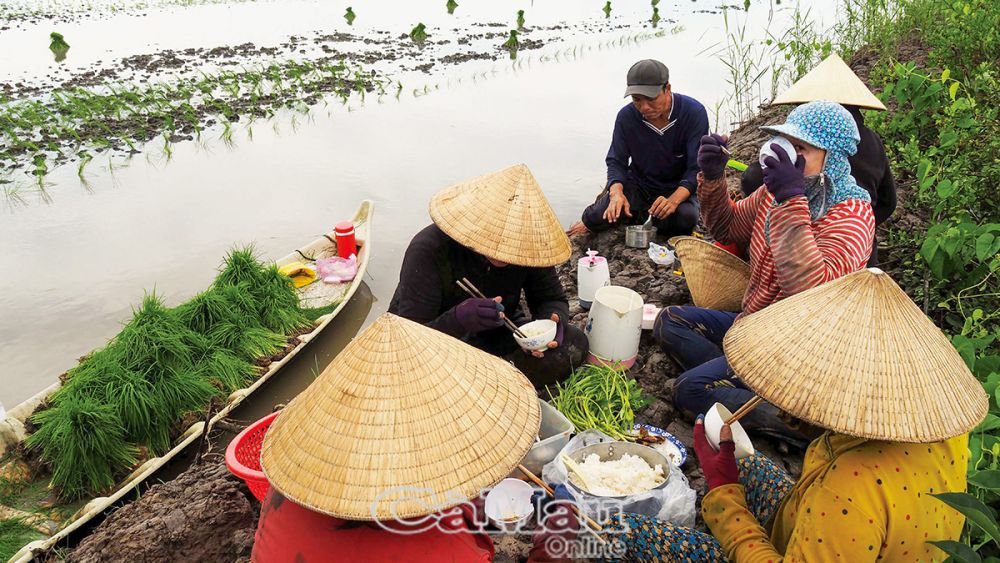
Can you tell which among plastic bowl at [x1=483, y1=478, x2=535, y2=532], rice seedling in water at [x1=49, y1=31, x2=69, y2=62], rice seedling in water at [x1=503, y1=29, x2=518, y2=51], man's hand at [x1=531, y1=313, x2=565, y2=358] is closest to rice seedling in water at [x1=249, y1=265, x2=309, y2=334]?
man's hand at [x1=531, y1=313, x2=565, y2=358]

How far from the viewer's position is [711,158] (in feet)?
10.6

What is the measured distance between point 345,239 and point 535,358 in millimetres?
2722

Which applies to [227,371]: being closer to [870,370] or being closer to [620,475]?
[620,475]

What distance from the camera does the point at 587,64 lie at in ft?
42.4

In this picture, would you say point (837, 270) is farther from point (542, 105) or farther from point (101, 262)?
point (542, 105)

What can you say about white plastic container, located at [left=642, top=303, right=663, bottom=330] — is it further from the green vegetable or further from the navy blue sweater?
the navy blue sweater

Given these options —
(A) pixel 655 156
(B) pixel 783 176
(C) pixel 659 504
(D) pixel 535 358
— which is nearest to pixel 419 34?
(A) pixel 655 156

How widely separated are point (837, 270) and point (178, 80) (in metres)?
10.7

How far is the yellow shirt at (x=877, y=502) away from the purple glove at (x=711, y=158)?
72.3 inches

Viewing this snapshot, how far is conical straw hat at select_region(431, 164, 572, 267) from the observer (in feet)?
8.81

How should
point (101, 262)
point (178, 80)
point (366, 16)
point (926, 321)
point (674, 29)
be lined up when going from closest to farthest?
point (926, 321) → point (101, 262) → point (178, 80) → point (674, 29) → point (366, 16)

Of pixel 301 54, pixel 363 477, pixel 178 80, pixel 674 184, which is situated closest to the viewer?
pixel 363 477

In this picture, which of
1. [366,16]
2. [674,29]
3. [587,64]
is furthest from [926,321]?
[366,16]

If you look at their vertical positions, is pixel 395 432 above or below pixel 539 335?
above
